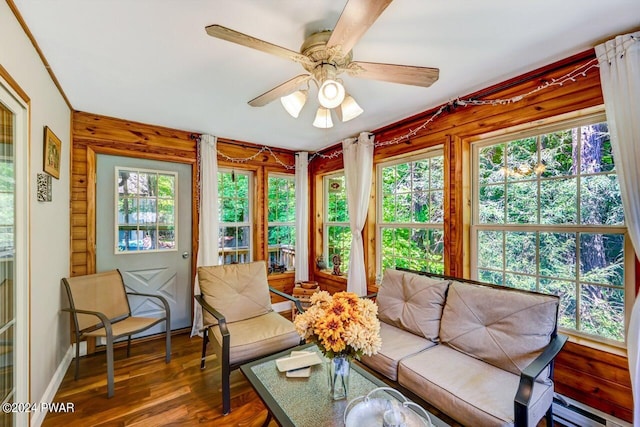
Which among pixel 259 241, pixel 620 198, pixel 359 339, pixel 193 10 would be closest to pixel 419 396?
pixel 359 339

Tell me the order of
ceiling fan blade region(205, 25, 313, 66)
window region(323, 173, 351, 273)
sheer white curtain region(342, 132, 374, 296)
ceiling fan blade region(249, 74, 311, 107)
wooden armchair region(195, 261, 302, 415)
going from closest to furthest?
1. ceiling fan blade region(205, 25, 313, 66)
2. ceiling fan blade region(249, 74, 311, 107)
3. wooden armchair region(195, 261, 302, 415)
4. sheer white curtain region(342, 132, 374, 296)
5. window region(323, 173, 351, 273)

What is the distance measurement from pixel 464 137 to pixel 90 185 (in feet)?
11.8

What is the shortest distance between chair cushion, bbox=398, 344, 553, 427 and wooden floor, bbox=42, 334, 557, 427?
0.50 metres

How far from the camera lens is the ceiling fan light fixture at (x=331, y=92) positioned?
1.42 meters

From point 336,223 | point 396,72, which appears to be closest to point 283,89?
point 396,72

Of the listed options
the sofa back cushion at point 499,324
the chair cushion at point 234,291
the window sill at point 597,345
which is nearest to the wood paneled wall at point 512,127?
the window sill at point 597,345

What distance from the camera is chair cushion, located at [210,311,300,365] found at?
208 centimetres

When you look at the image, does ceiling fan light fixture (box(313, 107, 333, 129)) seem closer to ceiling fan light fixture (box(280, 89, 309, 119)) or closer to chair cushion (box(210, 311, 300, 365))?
ceiling fan light fixture (box(280, 89, 309, 119))

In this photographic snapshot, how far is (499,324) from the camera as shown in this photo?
5.88 feet

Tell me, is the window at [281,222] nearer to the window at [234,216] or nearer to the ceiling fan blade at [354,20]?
the window at [234,216]

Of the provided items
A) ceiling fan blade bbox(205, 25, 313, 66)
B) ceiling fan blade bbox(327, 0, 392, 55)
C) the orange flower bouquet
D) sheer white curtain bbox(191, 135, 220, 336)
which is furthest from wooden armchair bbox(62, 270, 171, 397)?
ceiling fan blade bbox(327, 0, 392, 55)

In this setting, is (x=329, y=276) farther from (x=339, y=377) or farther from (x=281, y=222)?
(x=339, y=377)

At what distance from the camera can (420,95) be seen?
2352 millimetres

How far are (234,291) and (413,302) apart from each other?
1602 millimetres
